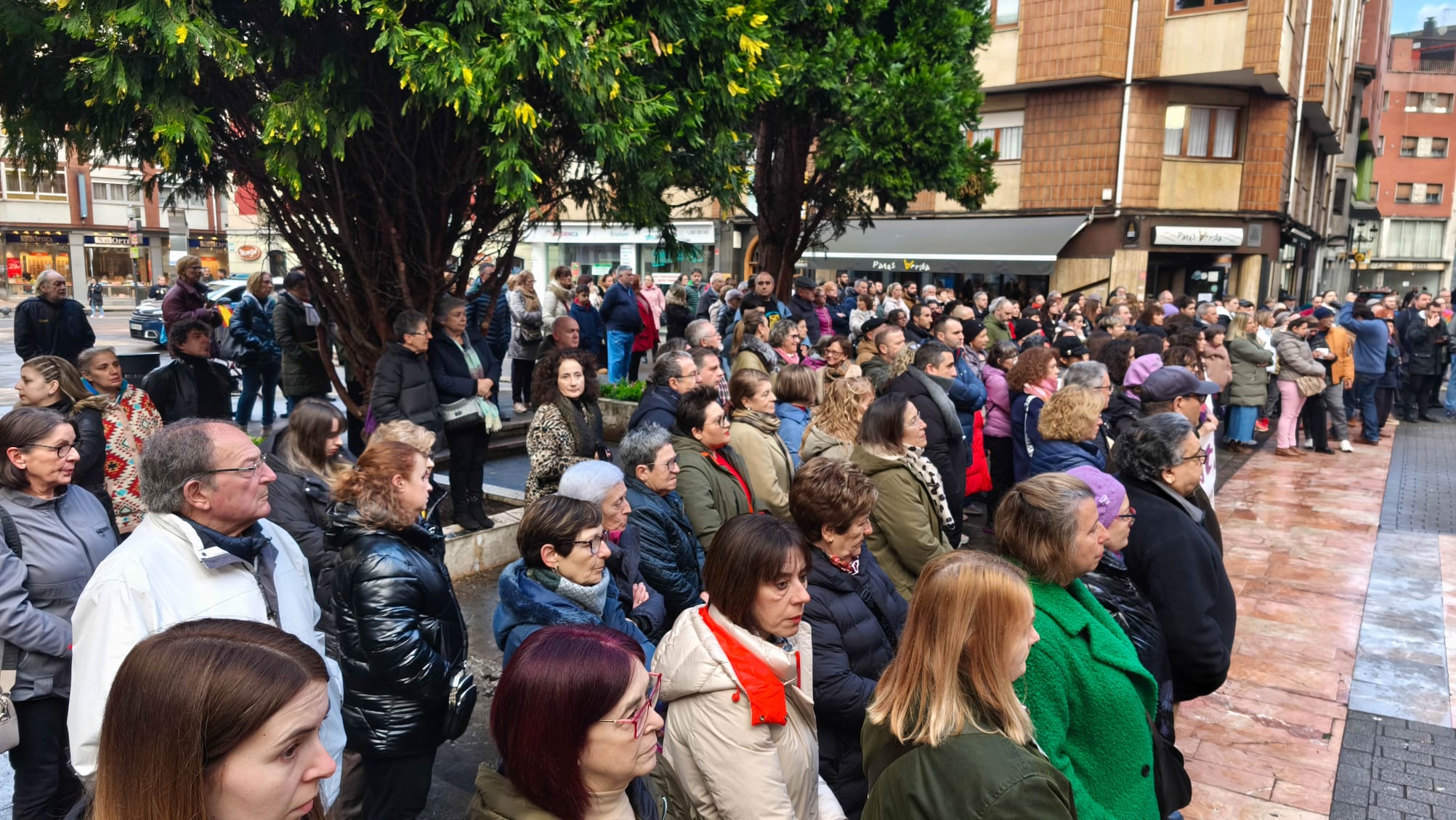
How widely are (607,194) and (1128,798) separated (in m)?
6.67

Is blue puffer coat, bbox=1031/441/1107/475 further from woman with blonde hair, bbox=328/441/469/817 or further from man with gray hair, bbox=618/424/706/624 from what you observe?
woman with blonde hair, bbox=328/441/469/817

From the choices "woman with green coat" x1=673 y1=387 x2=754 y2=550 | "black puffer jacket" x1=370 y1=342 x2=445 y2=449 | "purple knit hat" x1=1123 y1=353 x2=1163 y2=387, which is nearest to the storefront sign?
"purple knit hat" x1=1123 y1=353 x2=1163 y2=387

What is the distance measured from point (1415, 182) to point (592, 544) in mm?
69632

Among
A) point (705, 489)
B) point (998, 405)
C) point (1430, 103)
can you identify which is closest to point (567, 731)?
point (705, 489)

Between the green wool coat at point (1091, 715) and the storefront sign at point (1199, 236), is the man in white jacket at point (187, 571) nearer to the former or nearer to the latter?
the green wool coat at point (1091, 715)

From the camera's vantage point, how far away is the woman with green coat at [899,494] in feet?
14.9

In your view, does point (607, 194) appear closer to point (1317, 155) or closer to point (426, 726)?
point (426, 726)

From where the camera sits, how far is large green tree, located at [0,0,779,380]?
5840 mm

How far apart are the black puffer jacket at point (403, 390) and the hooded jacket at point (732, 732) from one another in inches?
164

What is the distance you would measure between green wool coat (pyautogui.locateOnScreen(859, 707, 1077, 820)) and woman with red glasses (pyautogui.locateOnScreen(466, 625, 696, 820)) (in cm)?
56

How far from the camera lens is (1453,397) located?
15430 millimetres

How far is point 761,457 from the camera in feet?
17.4

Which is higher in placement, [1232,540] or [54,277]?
[54,277]

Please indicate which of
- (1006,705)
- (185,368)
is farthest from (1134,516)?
(185,368)
